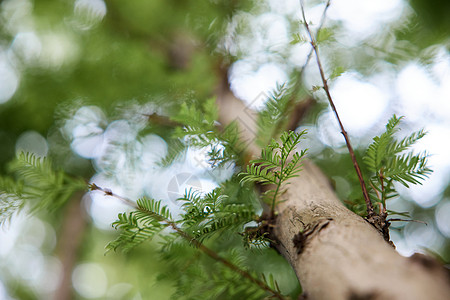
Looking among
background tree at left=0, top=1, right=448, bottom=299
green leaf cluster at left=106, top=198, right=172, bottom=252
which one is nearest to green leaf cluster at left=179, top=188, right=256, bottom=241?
green leaf cluster at left=106, top=198, right=172, bottom=252

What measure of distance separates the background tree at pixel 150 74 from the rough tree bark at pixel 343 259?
0.18 metres

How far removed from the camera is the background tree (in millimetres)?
1091

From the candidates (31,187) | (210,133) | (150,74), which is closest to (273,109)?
(210,133)

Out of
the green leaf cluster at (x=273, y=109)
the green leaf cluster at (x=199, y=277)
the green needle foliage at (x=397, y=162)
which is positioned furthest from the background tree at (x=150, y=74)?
the green needle foliage at (x=397, y=162)

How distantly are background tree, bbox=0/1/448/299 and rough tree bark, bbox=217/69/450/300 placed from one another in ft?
0.59

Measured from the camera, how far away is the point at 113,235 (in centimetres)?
245

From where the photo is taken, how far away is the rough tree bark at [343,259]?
0.36 meters

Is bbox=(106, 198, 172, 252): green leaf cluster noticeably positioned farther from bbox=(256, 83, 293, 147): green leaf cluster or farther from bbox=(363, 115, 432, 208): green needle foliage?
bbox=(363, 115, 432, 208): green needle foliage

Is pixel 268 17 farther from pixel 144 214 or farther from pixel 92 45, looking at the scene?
pixel 144 214

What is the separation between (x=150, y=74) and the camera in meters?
1.27

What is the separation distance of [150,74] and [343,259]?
1.11 meters

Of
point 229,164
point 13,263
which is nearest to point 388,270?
point 229,164

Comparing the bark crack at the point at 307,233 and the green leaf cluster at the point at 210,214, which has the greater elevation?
the green leaf cluster at the point at 210,214

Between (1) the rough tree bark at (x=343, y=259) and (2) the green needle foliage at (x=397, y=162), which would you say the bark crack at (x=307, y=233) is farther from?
(2) the green needle foliage at (x=397, y=162)
